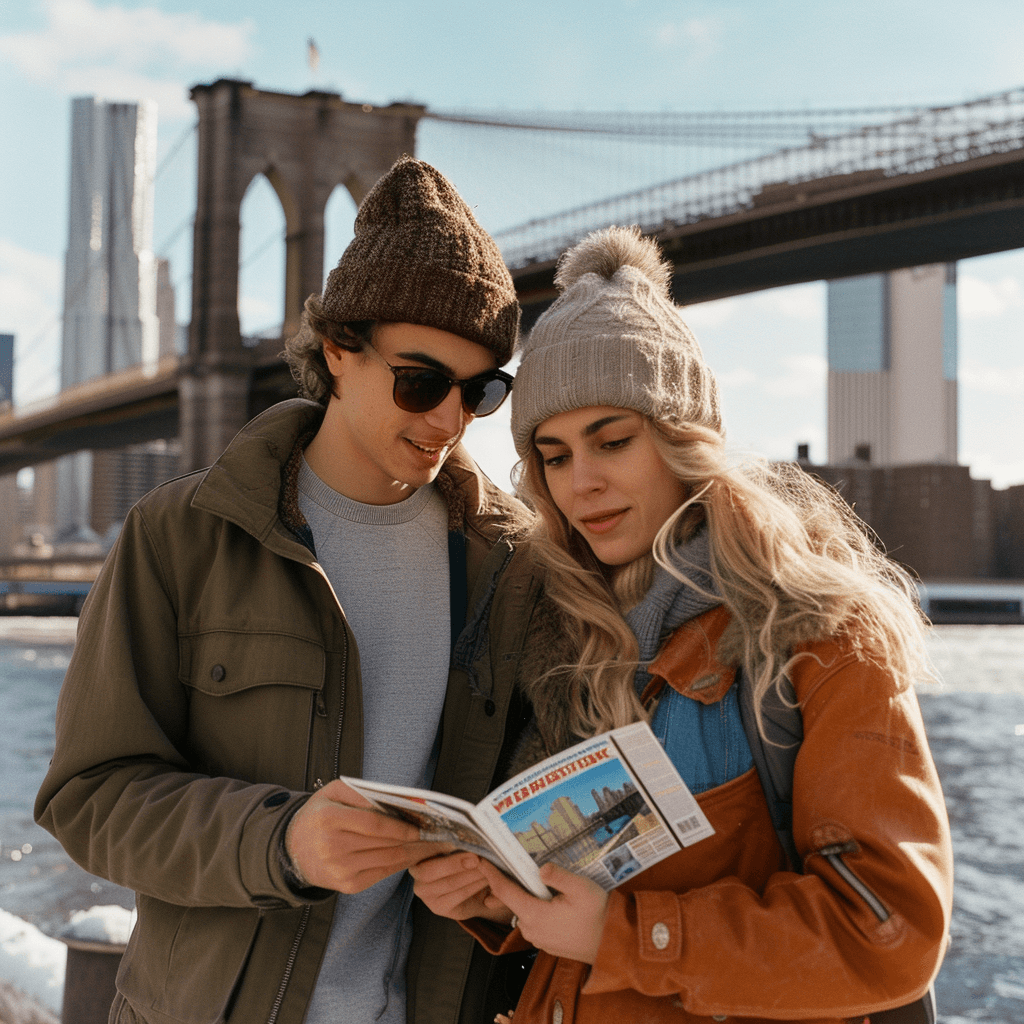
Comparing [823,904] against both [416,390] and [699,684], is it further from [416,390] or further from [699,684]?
[416,390]

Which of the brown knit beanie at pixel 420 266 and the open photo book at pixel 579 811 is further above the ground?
the brown knit beanie at pixel 420 266

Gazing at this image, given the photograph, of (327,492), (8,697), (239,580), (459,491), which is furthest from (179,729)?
(8,697)

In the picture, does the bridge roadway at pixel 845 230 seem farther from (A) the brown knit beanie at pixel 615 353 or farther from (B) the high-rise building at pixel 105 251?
(B) the high-rise building at pixel 105 251

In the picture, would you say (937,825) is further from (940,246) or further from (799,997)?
(940,246)

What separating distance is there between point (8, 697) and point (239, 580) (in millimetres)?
17280

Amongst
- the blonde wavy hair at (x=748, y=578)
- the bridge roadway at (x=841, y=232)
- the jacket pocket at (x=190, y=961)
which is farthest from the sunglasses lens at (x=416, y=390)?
the bridge roadway at (x=841, y=232)

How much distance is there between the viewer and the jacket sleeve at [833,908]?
129 centimetres

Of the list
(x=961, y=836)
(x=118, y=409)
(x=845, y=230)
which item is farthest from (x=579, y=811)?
(x=118, y=409)

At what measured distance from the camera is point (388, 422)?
1925 millimetres

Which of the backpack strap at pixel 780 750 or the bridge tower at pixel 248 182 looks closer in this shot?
the backpack strap at pixel 780 750

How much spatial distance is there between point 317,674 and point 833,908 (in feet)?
2.59

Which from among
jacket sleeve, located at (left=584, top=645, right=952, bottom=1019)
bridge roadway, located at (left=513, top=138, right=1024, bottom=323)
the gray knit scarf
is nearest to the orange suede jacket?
jacket sleeve, located at (left=584, top=645, right=952, bottom=1019)

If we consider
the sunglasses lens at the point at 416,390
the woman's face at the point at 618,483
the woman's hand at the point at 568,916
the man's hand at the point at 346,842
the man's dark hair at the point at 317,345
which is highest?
the man's dark hair at the point at 317,345

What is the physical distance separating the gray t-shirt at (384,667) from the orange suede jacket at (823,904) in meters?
0.40
